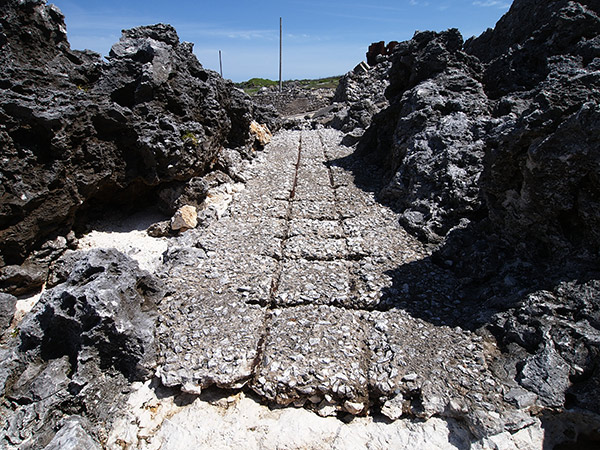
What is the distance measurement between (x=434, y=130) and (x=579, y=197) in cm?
587

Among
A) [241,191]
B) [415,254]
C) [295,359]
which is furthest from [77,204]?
[415,254]

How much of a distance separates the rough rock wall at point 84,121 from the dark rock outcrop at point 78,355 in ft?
9.19

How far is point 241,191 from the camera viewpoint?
11508mm

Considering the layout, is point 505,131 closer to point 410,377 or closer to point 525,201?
point 525,201

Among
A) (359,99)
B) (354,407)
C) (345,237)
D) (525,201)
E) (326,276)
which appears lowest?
(354,407)

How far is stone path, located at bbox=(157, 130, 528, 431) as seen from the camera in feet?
14.7

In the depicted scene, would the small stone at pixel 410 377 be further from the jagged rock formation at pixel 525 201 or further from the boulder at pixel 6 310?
the boulder at pixel 6 310

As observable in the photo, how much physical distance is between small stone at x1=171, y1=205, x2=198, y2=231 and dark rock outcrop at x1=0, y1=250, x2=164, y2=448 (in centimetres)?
351

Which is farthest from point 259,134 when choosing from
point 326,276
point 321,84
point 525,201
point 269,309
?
point 321,84

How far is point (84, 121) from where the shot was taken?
800 centimetres

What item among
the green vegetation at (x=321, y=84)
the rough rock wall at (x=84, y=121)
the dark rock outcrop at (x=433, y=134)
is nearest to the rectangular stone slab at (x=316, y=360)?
the dark rock outcrop at (x=433, y=134)

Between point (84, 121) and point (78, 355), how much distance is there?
219 inches

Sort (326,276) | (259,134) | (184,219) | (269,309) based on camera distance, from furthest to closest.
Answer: (259,134), (184,219), (326,276), (269,309)

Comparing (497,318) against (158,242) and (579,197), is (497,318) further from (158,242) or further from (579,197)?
(158,242)
